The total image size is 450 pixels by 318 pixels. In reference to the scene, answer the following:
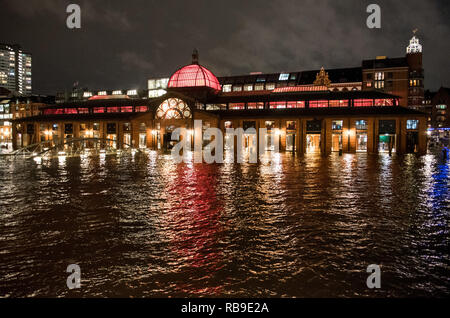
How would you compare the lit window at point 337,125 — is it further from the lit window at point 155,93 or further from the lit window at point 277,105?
the lit window at point 155,93

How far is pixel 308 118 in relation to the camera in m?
59.9

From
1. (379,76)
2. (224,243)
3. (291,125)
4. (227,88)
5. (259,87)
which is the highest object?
(379,76)

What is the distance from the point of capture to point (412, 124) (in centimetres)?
5478

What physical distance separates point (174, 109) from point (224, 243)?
58.4 meters

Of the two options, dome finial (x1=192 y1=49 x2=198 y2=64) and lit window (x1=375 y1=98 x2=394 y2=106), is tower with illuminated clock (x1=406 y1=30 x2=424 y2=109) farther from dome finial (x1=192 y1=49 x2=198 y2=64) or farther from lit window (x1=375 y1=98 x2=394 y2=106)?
dome finial (x1=192 y1=49 x2=198 y2=64)

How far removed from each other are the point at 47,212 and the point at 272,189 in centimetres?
976

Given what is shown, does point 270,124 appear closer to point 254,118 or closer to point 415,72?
point 254,118

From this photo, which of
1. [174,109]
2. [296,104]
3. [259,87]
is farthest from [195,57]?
[296,104]

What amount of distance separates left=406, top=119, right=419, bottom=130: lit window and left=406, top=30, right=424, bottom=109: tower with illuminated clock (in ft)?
150

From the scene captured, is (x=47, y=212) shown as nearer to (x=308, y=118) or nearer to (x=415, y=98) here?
(x=308, y=118)

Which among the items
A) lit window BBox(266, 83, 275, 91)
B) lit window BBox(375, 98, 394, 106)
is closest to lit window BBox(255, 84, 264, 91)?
lit window BBox(266, 83, 275, 91)

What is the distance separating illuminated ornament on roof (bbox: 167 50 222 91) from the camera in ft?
227

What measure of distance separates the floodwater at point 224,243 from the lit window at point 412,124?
46.1 metres

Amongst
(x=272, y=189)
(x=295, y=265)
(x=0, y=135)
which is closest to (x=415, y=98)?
(x=272, y=189)
